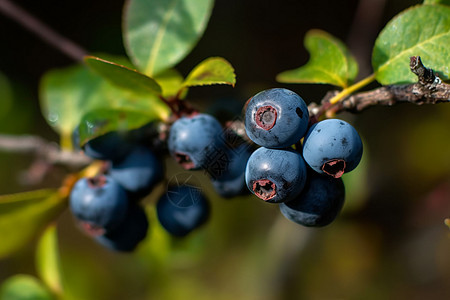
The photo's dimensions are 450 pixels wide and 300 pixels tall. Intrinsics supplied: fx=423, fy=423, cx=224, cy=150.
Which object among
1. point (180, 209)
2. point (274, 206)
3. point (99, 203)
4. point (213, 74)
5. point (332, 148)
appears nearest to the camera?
point (332, 148)

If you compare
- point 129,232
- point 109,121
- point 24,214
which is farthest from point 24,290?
point 109,121

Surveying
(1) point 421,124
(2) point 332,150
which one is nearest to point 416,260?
(1) point 421,124

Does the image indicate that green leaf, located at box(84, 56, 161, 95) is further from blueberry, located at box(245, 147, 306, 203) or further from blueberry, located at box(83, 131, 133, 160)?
blueberry, located at box(245, 147, 306, 203)

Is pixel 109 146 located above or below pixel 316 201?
below

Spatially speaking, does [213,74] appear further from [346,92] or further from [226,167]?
[346,92]

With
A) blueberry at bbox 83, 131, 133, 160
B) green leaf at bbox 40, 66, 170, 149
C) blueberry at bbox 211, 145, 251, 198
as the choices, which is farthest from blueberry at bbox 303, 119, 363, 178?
green leaf at bbox 40, 66, 170, 149

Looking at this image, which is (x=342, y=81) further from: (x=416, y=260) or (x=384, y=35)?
(x=416, y=260)
